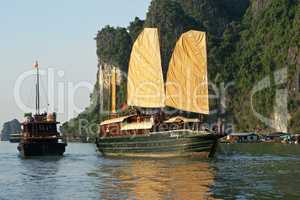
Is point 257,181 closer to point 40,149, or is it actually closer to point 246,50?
point 40,149

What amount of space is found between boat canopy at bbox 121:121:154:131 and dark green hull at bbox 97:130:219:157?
1274mm

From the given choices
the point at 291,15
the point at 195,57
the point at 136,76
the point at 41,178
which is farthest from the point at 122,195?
the point at 291,15

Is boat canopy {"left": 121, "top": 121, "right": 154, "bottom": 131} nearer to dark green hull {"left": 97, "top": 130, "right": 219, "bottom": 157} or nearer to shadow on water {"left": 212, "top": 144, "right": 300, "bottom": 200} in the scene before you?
dark green hull {"left": 97, "top": 130, "right": 219, "bottom": 157}

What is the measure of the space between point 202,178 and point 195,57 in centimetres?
2558

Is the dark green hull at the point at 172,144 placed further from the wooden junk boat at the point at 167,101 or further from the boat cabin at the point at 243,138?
the boat cabin at the point at 243,138

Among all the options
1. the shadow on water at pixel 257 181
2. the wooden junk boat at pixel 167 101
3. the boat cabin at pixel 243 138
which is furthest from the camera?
the boat cabin at pixel 243 138

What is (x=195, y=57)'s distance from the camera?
6481cm

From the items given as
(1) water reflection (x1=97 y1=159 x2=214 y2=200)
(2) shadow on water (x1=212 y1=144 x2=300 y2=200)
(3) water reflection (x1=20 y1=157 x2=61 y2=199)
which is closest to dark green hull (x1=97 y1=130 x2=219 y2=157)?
(1) water reflection (x1=97 y1=159 x2=214 y2=200)

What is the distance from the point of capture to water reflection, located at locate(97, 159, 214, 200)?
3312cm

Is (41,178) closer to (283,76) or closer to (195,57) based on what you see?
(195,57)

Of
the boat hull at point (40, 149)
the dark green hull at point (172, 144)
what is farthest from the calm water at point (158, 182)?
the boat hull at point (40, 149)

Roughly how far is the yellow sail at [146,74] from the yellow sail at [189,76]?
7.60ft

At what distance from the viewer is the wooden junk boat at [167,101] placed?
59844 millimetres

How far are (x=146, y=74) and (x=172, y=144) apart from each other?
11968mm
